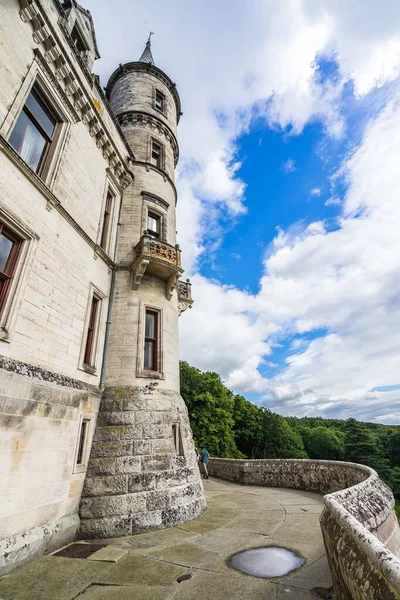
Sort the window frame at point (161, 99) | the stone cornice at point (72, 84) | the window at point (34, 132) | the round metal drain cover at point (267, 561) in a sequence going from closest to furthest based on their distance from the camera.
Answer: the round metal drain cover at point (267, 561)
the window at point (34, 132)
the stone cornice at point (72, 84)
the window frame at point (161, 99)

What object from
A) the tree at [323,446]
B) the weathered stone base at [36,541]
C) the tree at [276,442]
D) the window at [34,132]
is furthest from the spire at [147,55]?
the tree at [323,446]

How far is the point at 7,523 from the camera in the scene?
527 cm

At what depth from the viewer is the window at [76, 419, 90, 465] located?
7693 millimetres

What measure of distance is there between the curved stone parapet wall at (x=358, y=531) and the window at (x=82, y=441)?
5.93 metres

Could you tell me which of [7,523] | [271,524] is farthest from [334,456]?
[7,523]

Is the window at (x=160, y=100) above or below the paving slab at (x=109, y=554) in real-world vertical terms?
above

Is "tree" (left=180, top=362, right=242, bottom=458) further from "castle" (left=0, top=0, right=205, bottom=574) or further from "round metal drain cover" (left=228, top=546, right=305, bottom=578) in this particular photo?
"round metal drain cover" (left=228, top=546, right=305, bottom=578)

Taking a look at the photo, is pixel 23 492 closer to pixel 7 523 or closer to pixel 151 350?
pixel 7 523

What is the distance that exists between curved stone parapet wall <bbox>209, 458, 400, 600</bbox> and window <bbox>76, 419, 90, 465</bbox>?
5.93m

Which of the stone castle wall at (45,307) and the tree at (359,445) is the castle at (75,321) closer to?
the stone castle wall at (45,307)

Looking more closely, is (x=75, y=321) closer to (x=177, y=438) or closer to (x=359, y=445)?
(x=177, y=438)

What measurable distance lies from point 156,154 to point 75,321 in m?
10.3

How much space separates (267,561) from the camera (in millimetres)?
4992

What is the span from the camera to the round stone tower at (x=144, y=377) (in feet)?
24.5
